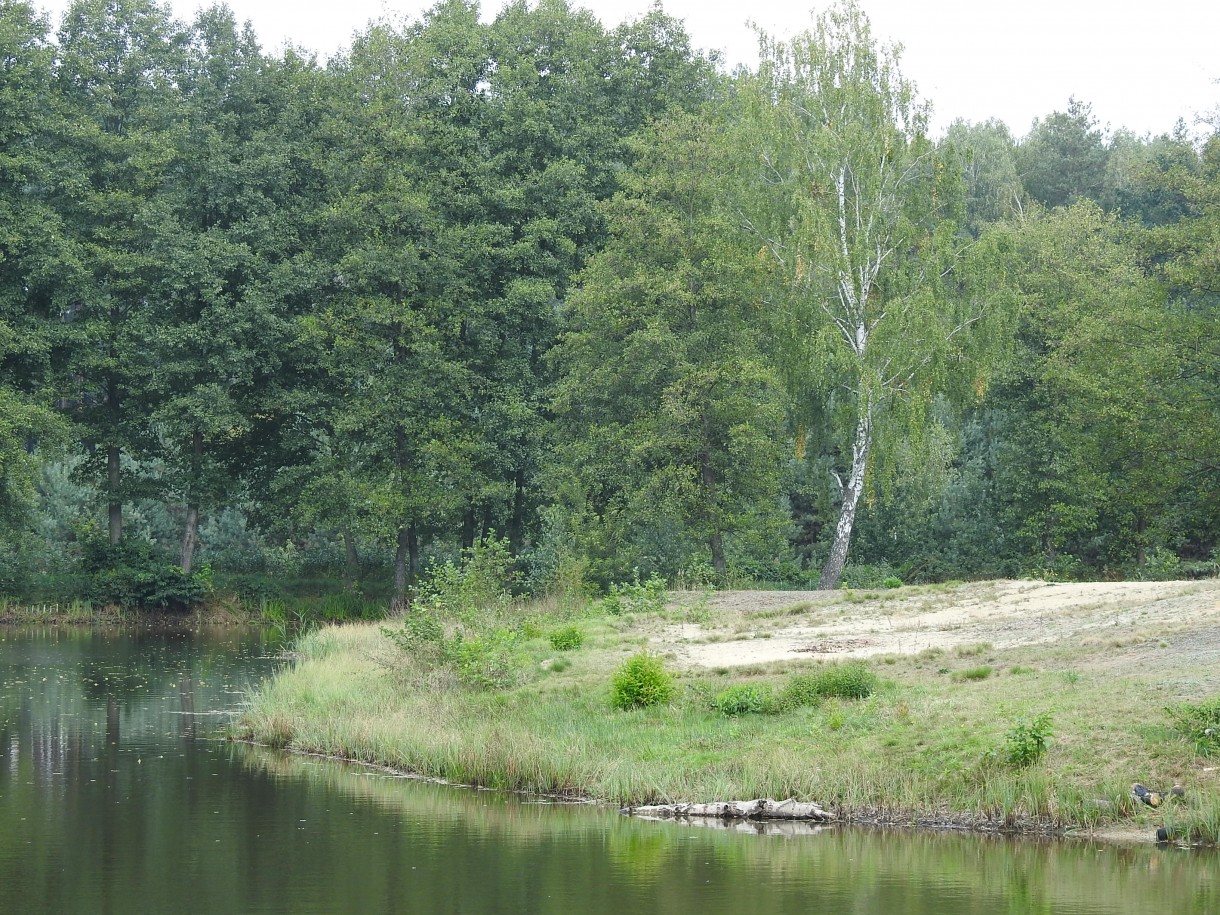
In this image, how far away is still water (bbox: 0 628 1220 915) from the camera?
1440 centimetres

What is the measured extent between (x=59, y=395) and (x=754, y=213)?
26281mm

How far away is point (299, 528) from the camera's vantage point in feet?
184

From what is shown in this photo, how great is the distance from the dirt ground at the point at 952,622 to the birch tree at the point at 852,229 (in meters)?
9.79

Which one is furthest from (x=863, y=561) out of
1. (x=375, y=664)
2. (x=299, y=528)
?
(x=375, y=664)

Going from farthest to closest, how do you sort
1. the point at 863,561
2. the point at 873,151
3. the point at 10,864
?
the point at 863,561, the point at 873,151, the point at 10,864

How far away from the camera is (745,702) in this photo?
70.5 ft

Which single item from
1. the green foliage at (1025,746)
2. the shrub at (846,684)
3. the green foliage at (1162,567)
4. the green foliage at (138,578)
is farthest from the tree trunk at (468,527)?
the green foliage at (1025,746)

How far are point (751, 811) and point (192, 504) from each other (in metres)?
39.3

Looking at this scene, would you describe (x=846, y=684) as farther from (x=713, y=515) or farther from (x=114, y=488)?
(x=114, y=488)

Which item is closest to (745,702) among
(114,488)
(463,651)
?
(463,651)

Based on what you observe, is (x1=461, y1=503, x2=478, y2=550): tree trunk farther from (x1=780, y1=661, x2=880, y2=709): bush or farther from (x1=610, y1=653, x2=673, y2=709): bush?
(x1=780, y1=661, x2=880, y2=709): bush

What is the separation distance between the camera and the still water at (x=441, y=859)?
1440cm

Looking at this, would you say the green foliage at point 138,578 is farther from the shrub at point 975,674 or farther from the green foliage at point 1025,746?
the green foliage at point 1025,746

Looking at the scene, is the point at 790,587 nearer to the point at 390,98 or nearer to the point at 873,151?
the point at 873,151
